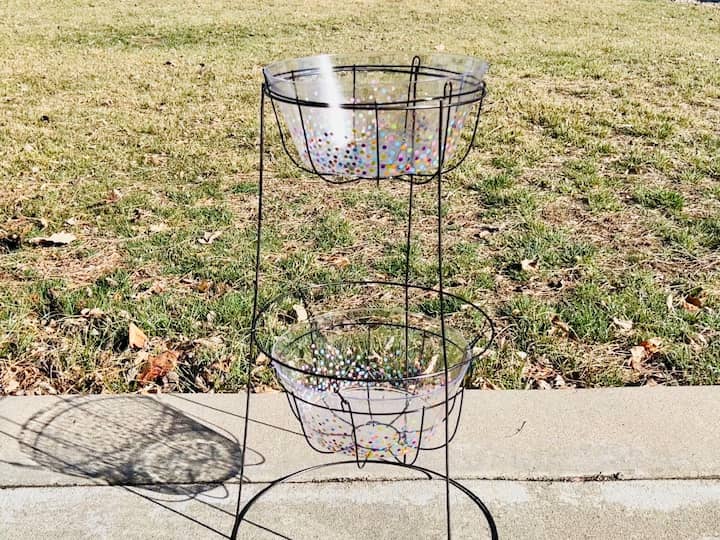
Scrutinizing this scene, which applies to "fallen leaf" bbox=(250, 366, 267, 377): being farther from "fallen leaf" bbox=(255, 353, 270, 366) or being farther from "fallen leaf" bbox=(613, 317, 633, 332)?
"fallen leaf" bbox=(613, 317, 633, 332)

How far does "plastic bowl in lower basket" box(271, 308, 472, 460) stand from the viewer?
6.93 ft

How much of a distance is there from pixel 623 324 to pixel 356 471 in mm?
1348

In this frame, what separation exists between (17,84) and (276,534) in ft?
20.8

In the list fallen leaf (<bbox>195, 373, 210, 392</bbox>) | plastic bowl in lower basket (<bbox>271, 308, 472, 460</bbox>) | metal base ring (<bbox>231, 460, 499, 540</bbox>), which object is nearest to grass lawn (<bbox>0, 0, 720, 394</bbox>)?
fallen leaf (<bbox>195, 373, 210, 392</bbox>)

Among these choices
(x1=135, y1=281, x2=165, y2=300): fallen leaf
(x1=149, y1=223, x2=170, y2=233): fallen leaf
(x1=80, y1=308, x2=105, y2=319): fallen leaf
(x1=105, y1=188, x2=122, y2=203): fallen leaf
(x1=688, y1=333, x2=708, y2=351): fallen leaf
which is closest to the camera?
(x1=688, y1=333, x2=708, y2=351): fallen leaf

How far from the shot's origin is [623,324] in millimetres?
3121

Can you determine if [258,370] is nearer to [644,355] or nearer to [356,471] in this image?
[356,471]

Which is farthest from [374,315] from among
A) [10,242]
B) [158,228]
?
[10,242]

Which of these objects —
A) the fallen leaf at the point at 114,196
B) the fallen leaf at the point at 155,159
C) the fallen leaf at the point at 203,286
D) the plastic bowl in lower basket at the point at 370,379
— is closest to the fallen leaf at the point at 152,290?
the fallen leaf at the point at 203,286

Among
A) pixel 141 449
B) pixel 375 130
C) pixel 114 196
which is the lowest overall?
pixel 141 449

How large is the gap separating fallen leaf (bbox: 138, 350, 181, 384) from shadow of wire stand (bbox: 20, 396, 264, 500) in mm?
170

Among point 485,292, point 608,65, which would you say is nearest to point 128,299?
point 485,292

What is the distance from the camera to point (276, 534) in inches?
82.6

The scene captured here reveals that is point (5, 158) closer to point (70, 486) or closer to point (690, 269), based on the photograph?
point (70, 486)
